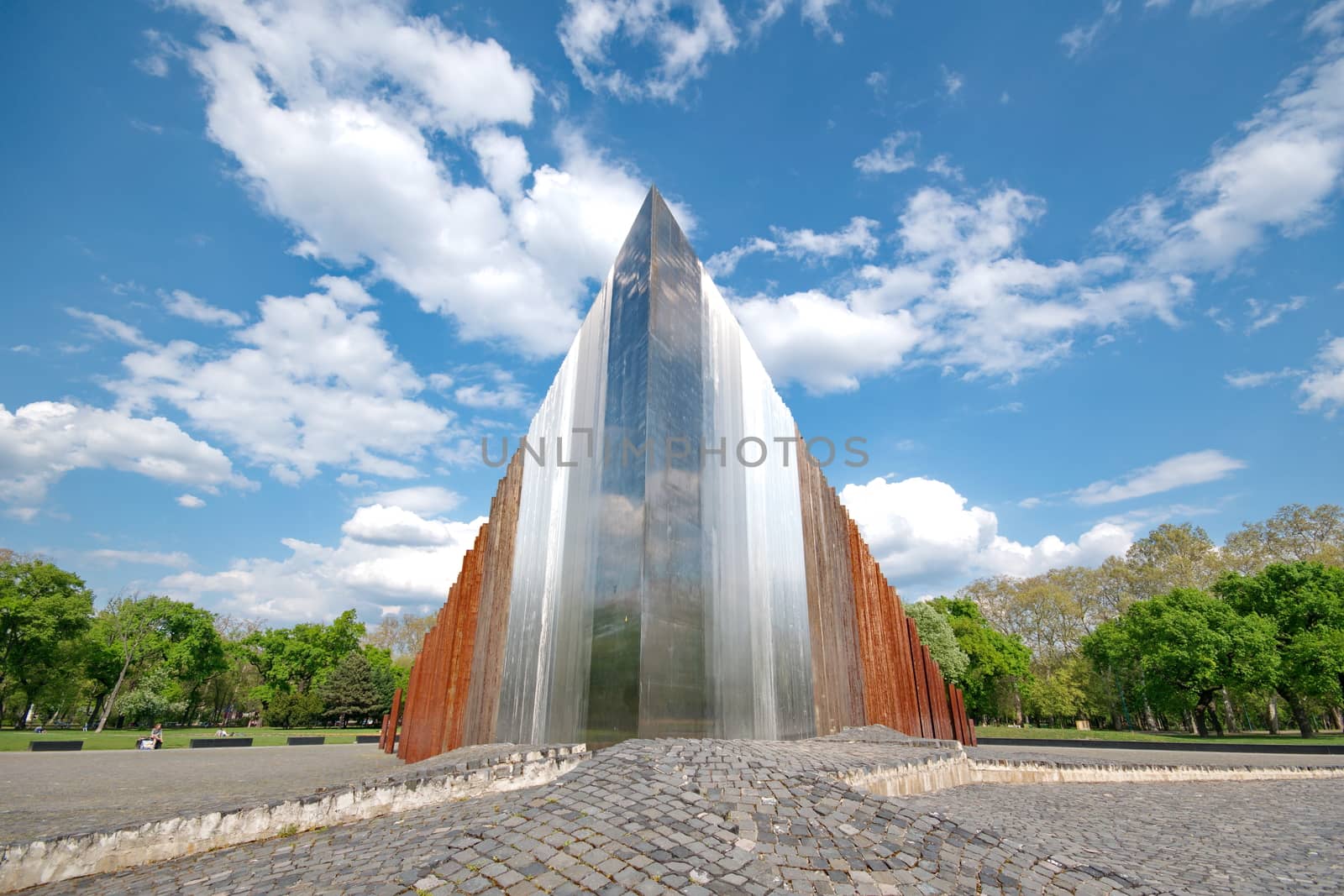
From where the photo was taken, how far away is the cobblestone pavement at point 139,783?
5.66 meters

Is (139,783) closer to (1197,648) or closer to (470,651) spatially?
(470,651)

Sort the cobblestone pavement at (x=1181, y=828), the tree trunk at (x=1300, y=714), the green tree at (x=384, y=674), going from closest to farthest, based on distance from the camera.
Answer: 1. the cobblestone pavement at (x=1181, y=828)
2. the tree trunk at (x=1300, y=714)
3. the green tree at (x=384, y=674)

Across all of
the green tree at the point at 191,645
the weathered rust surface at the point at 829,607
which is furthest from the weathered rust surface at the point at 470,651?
the green tree at the point at 191,645

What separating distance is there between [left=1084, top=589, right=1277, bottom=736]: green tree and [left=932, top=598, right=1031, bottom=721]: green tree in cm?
1001

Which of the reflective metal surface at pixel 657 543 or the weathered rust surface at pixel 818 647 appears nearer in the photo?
the reflective metal surface at pixel 657 543

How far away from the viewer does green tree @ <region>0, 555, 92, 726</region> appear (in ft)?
97.4

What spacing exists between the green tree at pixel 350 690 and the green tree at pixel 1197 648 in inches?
1609

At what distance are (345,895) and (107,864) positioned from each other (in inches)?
92.8

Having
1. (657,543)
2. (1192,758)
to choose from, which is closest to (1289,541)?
(1192,758)

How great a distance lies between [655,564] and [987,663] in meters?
36.5

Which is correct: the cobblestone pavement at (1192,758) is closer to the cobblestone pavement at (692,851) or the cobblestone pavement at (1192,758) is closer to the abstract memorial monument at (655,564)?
the abstract memorial monument at (655,564)

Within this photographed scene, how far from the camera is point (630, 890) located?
305cm

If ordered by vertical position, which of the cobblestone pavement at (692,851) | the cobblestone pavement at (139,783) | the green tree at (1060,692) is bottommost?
the cobblestone pavement at (139,783)

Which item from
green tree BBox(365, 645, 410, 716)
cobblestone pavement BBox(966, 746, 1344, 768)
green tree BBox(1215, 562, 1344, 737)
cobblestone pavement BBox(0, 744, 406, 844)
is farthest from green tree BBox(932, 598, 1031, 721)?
green tree BBox(365, 645, 410, 716)
